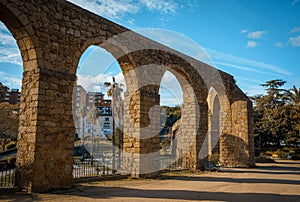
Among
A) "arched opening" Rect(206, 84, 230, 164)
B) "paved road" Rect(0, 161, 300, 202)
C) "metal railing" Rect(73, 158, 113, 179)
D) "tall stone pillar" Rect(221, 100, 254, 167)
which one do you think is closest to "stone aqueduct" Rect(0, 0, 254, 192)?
"paved road" Rect(0, 161, 300, 202)

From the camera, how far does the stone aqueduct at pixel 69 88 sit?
6.11 m

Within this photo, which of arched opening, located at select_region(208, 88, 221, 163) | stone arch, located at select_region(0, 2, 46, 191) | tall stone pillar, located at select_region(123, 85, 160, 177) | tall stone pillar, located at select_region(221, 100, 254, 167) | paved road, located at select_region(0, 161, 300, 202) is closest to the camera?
paved road, located at select_region(0, 161, 300, 202)

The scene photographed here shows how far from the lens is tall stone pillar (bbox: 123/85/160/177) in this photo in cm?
880

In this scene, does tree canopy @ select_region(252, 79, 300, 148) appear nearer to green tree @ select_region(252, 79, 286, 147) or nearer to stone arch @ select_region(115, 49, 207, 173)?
green tree @ select_region(252, 79, 286, 147)

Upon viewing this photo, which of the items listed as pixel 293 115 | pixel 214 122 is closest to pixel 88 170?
pixel 214 122

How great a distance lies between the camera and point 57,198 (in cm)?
541

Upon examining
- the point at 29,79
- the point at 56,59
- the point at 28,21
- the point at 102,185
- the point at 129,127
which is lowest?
the point at 102,185

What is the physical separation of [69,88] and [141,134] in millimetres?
3051

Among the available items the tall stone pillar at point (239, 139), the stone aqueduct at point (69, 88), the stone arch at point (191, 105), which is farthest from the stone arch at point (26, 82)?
the tall stone pillar at point (239, 139)

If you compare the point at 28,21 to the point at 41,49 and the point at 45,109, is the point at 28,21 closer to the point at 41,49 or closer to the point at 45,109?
the point at 41,49

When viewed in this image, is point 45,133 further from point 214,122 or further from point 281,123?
point 281,123

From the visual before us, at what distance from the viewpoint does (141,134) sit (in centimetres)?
889

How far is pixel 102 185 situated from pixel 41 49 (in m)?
3.81

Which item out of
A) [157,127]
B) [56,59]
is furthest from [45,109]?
[157,127]
